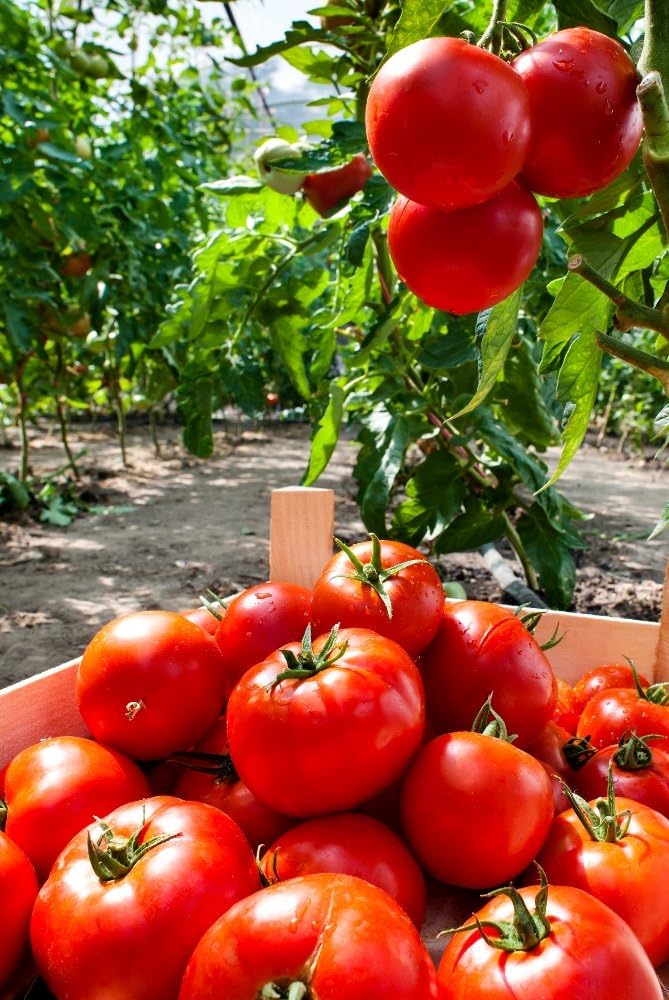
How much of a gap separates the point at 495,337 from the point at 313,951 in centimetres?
51

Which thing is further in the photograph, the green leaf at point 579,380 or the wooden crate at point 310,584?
the wooden crate at point 310,584

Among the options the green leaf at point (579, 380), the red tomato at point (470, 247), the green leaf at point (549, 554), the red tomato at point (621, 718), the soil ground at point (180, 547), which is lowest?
the soil ground at point (180, 547)

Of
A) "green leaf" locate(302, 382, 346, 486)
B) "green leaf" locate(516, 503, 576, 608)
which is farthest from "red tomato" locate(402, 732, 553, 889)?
→ "green leaf" locate(516, 503, 576, 608)

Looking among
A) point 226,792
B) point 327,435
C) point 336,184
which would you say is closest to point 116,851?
point 226,792

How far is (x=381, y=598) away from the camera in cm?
88

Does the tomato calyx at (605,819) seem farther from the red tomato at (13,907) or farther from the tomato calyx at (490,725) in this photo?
the red tomato at (13,907)

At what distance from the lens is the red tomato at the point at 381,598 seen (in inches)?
34.7

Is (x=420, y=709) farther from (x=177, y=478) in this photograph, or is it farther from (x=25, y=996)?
(x=177, y=478)

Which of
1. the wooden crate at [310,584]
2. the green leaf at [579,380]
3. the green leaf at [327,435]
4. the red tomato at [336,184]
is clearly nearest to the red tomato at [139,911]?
the wooden crate at [310,584]

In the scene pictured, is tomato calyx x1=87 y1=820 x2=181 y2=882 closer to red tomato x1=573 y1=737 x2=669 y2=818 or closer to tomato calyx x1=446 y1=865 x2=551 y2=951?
tomato calyx x1=446 y1=865 x2=551 y2=951

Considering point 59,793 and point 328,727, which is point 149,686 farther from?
point 328,727

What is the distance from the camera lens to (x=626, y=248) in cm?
74

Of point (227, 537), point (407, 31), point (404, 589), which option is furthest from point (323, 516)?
point (227, 537)

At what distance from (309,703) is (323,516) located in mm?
563
